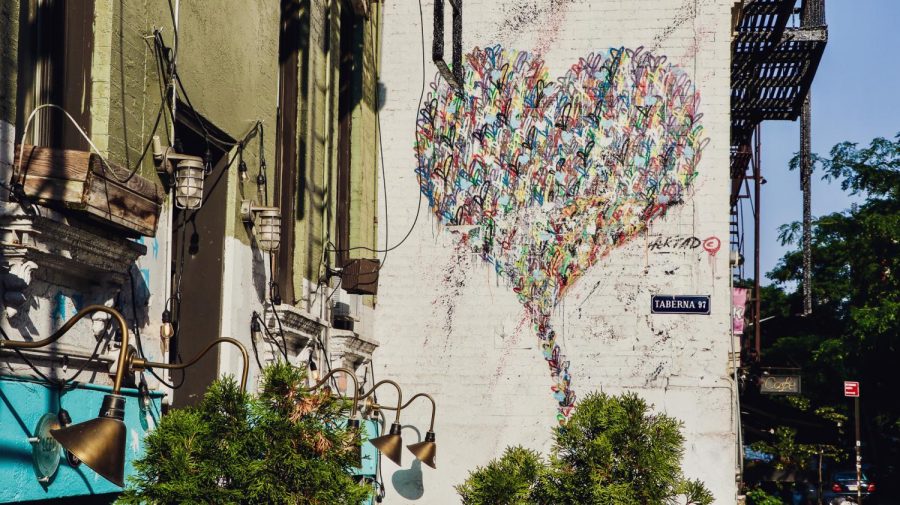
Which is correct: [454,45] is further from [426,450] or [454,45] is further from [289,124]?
[426,450]

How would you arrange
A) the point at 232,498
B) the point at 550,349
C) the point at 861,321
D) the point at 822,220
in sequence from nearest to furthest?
the point at 232,498 < the point at 550,349 < the point at 861,321 < the point at 822,220

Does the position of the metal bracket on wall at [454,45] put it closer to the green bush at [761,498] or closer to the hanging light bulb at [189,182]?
the hanging light bulb at [189,182]

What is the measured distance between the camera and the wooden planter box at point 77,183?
8.42 m

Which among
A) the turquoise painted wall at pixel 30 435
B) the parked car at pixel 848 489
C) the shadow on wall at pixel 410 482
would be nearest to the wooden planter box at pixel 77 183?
the turquoise painted wall at pixel 30 435

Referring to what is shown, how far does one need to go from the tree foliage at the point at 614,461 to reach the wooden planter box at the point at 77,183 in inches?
220

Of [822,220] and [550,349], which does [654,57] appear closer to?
[550,349]

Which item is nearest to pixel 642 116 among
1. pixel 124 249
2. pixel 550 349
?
pixel 550 349

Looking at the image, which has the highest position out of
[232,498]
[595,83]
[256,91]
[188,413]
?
[595,83]

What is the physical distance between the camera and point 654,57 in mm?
20641

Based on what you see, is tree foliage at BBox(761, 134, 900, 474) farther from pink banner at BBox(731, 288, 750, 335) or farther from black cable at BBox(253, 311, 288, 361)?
black cable at BBox(253, 311, 288, 361)

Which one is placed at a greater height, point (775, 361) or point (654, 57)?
point (654, 57)

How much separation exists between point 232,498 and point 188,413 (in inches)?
27.0

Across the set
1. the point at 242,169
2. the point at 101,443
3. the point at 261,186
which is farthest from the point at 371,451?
the point at 101,443
